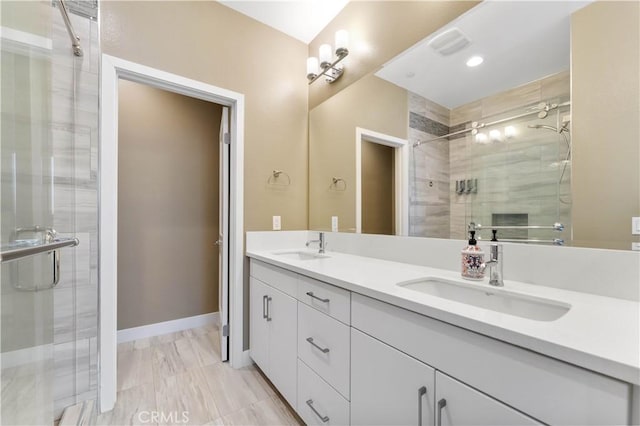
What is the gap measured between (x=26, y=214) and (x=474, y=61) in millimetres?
2059

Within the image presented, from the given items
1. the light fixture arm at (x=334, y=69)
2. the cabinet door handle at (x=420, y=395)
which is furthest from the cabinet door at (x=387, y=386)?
the light fixture arm at (x=334, y=69)

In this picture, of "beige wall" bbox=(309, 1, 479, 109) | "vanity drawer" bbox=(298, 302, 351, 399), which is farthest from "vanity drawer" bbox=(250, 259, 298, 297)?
"beige wall" bbox=(309, 1, 479, 109)

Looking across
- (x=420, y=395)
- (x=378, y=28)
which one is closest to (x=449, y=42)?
(x=378, y=28)

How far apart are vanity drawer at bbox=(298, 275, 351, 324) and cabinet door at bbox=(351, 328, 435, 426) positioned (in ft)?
0.29

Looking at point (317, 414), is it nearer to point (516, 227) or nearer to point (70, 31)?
point (516, 227)

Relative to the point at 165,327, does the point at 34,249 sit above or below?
above

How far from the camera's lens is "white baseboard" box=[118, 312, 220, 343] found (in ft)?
7.74

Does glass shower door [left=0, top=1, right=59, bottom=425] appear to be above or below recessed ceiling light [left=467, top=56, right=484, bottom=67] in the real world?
below

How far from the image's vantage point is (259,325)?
1.80 m

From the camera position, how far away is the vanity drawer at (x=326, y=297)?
105cm

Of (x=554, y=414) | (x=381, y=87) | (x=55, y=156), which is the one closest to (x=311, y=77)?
(x=381, y=87)

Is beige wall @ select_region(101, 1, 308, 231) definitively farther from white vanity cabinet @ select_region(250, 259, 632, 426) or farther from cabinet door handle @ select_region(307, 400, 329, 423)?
cabinet door handle @ select_region(307, 400, 329, 423)

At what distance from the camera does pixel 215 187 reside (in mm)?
2852

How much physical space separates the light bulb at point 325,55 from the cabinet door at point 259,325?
174 cm
